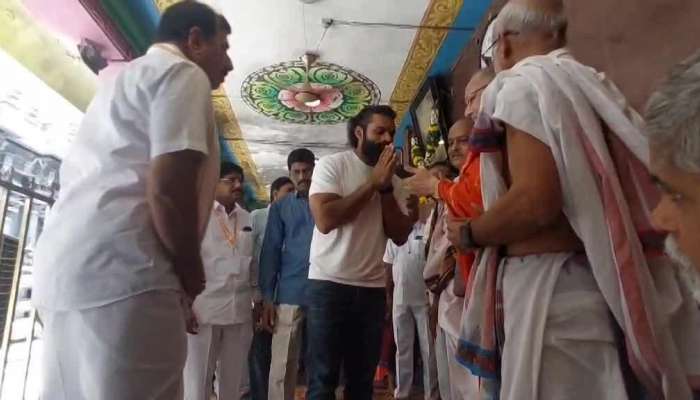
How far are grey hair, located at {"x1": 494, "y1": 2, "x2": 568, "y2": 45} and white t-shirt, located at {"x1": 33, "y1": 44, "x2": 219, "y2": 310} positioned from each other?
2.16ft

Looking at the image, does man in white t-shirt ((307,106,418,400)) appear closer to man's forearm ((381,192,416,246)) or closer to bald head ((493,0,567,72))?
man's forearm ((381,192,416,246))

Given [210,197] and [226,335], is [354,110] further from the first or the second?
[210,197]

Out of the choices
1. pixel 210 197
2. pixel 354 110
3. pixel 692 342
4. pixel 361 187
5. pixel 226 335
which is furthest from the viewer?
pixel 354 110

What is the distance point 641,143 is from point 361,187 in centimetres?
97

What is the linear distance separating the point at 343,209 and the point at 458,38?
8.49ft

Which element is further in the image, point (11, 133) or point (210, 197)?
point (11, 133)

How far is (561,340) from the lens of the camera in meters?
0.94

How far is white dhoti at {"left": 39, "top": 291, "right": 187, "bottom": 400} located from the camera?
2.93ft

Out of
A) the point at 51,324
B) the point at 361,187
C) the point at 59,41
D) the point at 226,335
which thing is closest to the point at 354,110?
the point at 59,41

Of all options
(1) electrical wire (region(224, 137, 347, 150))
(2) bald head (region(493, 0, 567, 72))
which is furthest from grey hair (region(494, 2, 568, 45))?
(1) electrical wire (region(224, 137, 347, 150))

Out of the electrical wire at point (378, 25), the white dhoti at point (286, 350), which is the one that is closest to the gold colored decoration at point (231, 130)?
the electrical wire at point (378, 25)

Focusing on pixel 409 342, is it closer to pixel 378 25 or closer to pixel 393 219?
pixel 393 219

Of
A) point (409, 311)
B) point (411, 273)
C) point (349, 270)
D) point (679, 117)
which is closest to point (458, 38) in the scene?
point (411, 273)

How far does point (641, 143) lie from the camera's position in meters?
0.95
